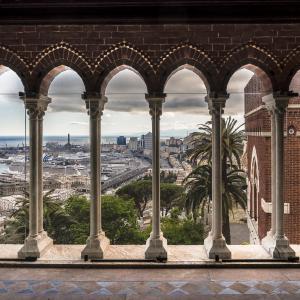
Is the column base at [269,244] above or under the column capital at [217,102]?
under

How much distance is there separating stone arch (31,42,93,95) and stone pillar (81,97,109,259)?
1.30 ft

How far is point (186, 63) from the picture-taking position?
7.32m

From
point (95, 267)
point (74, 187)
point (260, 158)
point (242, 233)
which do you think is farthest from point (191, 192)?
point (95, 267)

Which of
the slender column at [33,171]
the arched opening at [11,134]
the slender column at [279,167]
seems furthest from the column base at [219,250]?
the arched opening at [11,134]

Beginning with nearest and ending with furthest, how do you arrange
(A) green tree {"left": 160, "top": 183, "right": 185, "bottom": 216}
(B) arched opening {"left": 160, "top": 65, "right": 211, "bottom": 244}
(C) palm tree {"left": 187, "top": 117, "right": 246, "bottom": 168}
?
(B) arched opening {"left": 160, "top": 65, "right": 211, "bottom": 244} < (C) palm tree {"left": 187, "top": 117, "right": 246, "bottom": 168} < (A) green tree {"left": 160, "top": 183, "right": 185, "bottom": 216}

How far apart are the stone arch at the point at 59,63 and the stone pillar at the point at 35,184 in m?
0.39

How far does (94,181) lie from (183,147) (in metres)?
10.1

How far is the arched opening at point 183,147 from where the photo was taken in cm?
1341

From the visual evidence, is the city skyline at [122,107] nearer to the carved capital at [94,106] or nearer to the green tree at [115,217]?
the carved capital at [94,106]

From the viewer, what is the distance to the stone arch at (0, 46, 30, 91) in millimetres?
7352

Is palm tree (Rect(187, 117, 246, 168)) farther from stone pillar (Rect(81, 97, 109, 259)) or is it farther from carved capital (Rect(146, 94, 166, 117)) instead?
stone pillar (Rect(81, 97, 109, 259))

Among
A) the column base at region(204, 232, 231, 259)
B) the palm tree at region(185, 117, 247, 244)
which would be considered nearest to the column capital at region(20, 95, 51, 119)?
the column base at region(204, 232, 231, 259)

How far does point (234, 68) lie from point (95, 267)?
454cm

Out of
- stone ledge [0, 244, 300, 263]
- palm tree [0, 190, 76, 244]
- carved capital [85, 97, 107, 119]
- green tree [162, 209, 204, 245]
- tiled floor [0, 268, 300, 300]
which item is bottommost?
green tree [162, 209, 204, 245]
